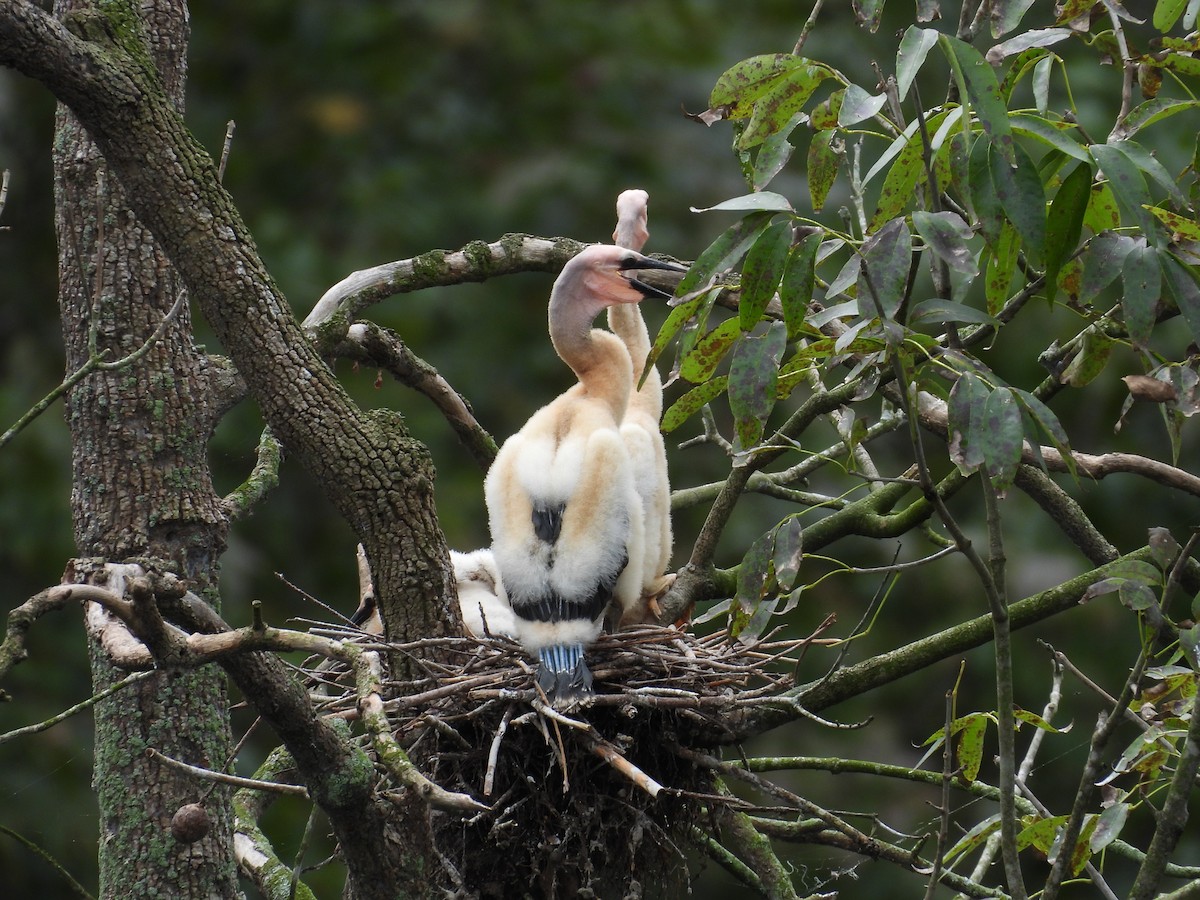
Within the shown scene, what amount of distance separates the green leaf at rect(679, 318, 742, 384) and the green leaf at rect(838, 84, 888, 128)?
1.89 feet

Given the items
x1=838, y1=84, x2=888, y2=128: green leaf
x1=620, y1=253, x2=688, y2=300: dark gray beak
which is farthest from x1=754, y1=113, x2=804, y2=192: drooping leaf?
x1=620, y1=253, x2=688, y2=300: dark gray beak

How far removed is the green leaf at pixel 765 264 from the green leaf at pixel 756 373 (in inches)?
3.9

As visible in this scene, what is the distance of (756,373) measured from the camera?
7.83ft

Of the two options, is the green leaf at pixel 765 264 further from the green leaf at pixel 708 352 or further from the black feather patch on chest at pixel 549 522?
the black feather patch on chest at pixel 549 522

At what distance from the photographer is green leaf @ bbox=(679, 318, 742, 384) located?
2684 millimetres

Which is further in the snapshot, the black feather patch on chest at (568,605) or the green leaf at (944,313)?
the black feather patch on chest at (568,605)

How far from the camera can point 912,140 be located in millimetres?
2283

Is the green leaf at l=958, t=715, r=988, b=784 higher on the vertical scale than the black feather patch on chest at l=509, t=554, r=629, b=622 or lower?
lower

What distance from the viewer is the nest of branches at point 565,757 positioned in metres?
3.36

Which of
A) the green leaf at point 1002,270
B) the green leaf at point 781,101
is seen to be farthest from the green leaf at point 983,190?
the green leaf at point 781,101

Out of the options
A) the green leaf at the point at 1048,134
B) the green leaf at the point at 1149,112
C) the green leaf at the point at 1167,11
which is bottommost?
the green leaf at the point at 1048,134

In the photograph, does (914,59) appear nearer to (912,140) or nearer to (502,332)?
(912,140)

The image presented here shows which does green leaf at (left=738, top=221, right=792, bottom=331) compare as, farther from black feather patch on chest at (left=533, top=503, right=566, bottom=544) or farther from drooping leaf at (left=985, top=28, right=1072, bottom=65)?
black feather patch on chest at (left=533, top=503, right=566, bottom=544)

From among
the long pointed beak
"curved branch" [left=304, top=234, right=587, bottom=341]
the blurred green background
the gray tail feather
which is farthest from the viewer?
the blurred green background
